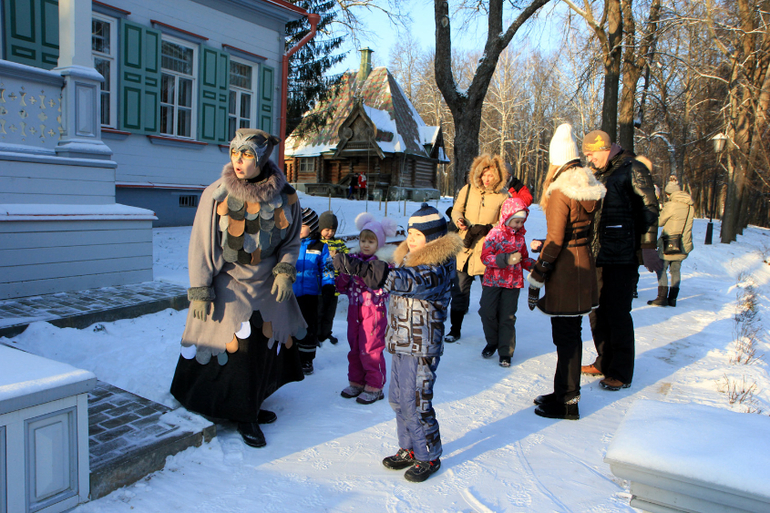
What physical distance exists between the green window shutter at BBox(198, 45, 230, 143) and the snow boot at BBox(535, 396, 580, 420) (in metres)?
9.49

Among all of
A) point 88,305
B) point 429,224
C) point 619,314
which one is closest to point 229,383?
point 429,224

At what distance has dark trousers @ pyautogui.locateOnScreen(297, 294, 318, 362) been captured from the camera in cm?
440

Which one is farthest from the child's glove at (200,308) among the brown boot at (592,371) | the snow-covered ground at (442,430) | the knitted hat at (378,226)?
the brown boot at (592,371)

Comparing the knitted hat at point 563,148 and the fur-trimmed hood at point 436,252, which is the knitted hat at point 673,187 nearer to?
the knitted hat at point 563,148

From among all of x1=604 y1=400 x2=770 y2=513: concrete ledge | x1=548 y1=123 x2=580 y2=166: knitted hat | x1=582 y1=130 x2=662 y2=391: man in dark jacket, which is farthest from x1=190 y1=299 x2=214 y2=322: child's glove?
x1=582 y1=130 x2=662 y2=391: man in dark jacket

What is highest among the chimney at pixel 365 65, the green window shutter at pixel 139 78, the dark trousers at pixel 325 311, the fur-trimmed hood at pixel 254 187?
the chimney at pixel 365 65

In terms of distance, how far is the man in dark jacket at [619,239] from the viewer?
435cm

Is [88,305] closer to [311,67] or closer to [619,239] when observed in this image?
[619,239]

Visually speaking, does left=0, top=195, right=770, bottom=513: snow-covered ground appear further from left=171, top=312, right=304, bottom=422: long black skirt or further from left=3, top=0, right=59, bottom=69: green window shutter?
left=3, top=0, right=59, bottom=69: green window shutter

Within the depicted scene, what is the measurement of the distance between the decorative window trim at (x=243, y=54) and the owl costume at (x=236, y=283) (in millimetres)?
9255

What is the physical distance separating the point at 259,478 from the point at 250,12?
11.2 meters

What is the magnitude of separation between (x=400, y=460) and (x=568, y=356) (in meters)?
1.55

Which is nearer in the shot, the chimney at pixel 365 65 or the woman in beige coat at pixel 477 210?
the woman in beige coat at pixel 477 210

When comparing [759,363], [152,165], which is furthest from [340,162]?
[759,363]
